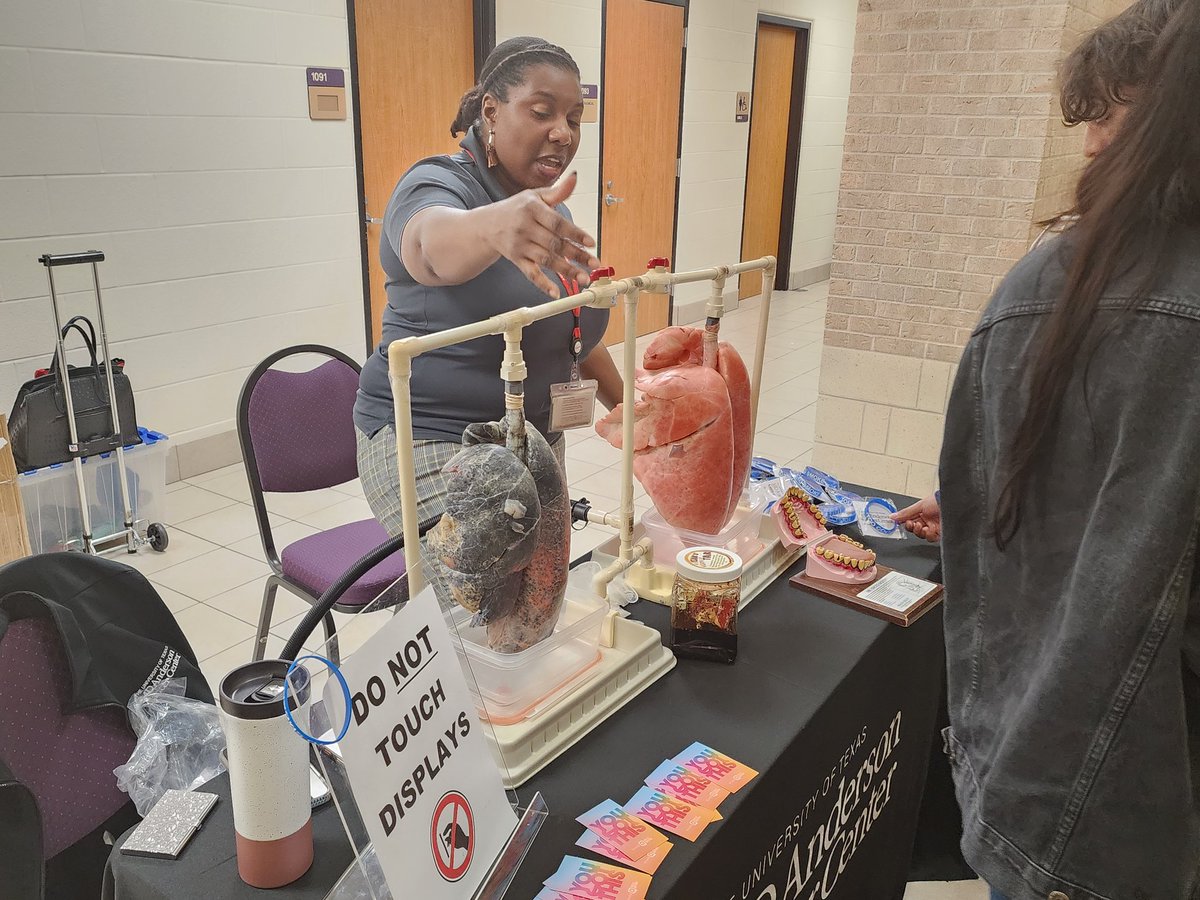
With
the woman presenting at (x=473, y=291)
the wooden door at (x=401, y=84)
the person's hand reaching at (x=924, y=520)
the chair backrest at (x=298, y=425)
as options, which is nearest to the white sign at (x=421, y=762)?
the woman presenting at (x=473, y=291)

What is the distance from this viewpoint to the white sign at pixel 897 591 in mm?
1324

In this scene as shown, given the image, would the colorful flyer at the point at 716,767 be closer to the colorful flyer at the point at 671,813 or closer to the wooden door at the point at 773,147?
the colorful flyer at the point at 671,813

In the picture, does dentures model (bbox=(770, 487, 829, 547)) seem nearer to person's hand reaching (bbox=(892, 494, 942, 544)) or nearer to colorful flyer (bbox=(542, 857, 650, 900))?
person's hand reaching (bbox=(892, 494, 942, 544))

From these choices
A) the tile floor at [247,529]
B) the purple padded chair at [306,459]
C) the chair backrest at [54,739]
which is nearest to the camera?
the chair backrest at [54,739]

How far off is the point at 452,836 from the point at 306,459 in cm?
139

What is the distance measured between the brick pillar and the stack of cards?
7.76 ft

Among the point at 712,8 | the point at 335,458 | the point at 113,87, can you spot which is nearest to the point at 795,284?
the point at 712,8

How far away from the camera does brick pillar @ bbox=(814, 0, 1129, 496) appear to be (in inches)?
118

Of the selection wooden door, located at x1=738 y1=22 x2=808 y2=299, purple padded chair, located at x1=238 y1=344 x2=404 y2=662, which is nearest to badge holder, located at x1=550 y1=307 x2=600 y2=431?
purple padded chair, located at x1=238 y1=344 x2=404 y2=662

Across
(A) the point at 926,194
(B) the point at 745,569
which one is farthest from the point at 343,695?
(A) the point at 926,194

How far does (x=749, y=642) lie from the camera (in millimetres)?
1229

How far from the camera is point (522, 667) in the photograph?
967 mm

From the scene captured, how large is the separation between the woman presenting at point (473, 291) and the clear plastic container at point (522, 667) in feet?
1.05

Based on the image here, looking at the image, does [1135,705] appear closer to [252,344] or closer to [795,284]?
[252,344]
